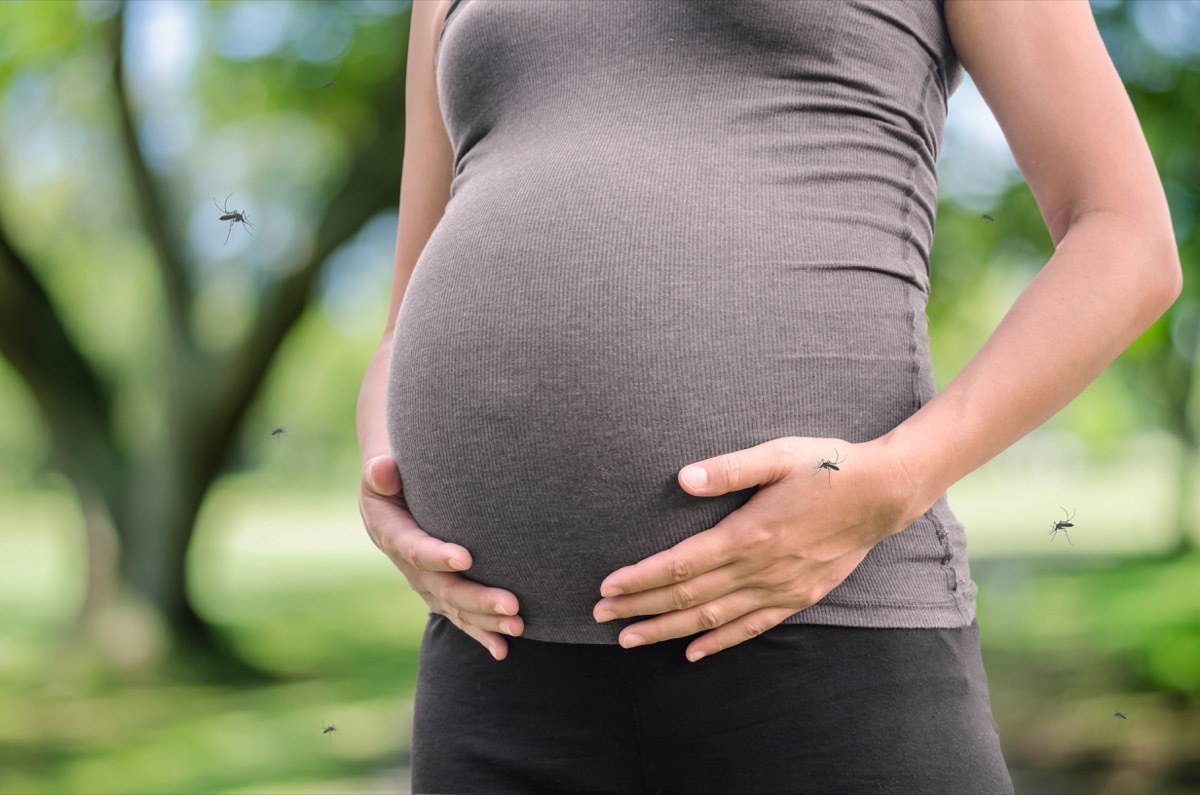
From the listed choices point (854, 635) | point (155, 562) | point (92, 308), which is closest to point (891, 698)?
point (854, 635)

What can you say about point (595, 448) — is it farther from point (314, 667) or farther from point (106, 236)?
point (106, 236)

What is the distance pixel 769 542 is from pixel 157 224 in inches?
214

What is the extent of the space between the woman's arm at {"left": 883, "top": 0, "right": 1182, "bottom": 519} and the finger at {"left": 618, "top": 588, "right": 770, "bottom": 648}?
14cm

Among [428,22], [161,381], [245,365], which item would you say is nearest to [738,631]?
[428,22]

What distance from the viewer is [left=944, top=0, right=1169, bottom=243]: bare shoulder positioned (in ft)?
2.63

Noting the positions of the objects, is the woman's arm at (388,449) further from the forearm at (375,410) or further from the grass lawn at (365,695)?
the grass lawn at (365,695)

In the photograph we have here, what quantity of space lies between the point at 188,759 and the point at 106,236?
500 cm

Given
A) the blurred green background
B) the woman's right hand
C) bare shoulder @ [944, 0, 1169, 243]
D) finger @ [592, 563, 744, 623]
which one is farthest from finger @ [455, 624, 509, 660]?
the blurred green background

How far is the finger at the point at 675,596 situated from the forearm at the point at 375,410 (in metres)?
0.33

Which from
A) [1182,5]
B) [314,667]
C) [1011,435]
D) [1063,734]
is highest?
[1011,435]

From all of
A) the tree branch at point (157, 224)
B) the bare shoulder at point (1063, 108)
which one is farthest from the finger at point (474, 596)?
the tree branch at point (157, 224)

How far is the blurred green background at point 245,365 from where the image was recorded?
516 cm

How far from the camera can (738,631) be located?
752mm

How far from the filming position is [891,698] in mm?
743
